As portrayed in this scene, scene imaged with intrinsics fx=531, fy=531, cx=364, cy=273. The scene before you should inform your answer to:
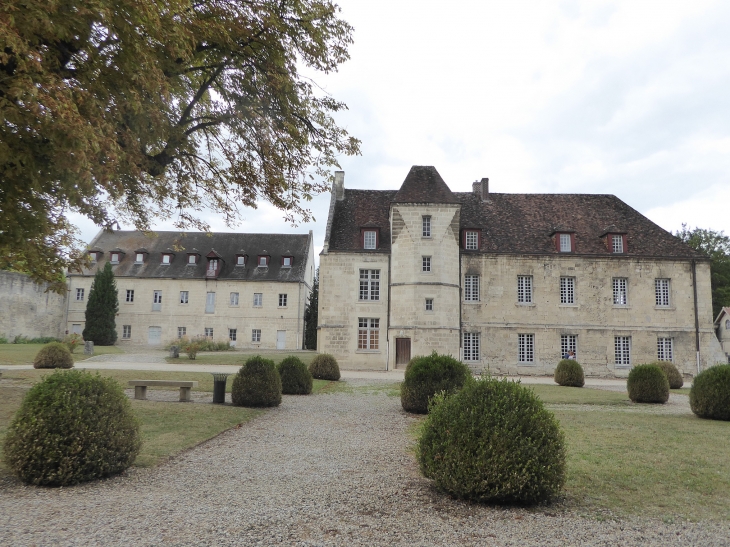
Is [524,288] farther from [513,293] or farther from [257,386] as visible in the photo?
[257,386]

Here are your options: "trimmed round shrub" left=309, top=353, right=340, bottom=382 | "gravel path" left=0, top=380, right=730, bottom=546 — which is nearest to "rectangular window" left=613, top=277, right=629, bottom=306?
"trimmed round shrub" left=309, top=353, right=340, bottom=382

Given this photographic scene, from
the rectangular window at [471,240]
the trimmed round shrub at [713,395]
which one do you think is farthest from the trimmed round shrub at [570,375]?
the rectangular window at [471,240]

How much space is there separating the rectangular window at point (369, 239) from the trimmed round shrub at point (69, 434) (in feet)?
73.7

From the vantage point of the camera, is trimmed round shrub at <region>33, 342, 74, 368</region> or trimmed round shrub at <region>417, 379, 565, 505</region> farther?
trimmed round shrub at <region>33, 342, 74, 368</region>

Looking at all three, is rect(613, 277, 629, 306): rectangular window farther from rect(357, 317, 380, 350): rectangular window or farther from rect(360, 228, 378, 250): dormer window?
rect(360, 228, 378, 250): dormer window

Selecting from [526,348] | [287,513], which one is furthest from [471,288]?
[287,513]

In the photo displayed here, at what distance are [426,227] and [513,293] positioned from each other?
18.8 ft

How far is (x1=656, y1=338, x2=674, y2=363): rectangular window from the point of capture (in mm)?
27359

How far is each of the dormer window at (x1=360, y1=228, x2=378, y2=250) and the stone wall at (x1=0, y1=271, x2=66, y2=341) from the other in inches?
918

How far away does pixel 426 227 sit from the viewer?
27250 millimetres

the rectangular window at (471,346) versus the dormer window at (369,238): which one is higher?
the dormer window at (369,238)

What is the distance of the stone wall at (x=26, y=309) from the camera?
3653 centimetres

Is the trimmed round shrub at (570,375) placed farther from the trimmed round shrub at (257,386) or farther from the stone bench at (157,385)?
the stone bench at (157,385)

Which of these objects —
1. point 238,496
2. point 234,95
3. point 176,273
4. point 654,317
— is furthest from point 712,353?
point 176,273
